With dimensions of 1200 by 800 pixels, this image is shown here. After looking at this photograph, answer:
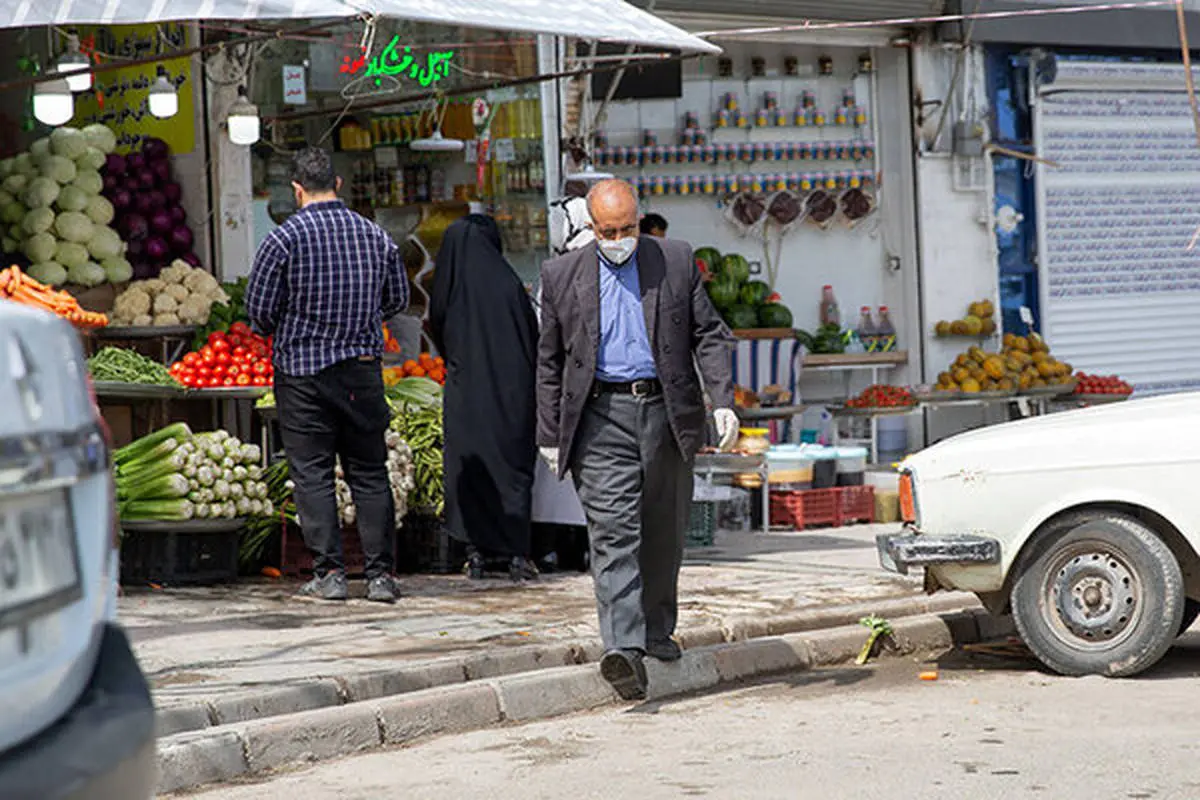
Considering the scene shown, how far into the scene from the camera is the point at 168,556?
1088 cm

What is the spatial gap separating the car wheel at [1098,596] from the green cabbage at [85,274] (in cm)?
663

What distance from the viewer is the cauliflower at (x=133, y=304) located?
1259 cm

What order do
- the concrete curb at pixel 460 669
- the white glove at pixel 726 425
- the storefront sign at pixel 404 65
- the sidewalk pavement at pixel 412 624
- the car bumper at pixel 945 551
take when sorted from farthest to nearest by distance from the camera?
1. the storefront sign at pixel 404 65
2. the car bumper at pixel 945 551
3. the white glove at pixel 726 425
4. the sidewalk pavement at pixel 412 624
5. the concrete curb at pixel 460 669

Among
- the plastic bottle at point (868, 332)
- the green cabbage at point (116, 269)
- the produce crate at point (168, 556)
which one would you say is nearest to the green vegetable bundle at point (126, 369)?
the produce crate at point (168, 556)

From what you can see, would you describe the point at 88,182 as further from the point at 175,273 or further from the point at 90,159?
the point at 175,273

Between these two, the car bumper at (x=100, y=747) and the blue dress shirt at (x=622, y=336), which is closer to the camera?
the car bumper at (x=100, y=747)

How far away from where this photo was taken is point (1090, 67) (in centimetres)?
1870

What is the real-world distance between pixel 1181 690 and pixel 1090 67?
11.5m

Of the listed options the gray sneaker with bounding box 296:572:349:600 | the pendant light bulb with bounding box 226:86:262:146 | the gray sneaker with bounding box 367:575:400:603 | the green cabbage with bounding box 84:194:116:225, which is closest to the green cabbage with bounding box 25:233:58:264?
the green cabbage with bounding box 84:194:116:225

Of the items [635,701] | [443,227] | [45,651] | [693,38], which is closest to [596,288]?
[635,701]

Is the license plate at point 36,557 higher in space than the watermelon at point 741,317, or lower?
lower

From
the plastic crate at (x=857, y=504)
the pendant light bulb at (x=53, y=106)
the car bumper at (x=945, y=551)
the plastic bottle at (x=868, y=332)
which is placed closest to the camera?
the car bumper at (x=945, y=551)

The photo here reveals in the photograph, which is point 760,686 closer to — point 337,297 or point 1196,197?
point 337,297

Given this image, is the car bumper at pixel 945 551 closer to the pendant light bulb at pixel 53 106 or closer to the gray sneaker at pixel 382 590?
the gray sneaker at pixel 382 590
